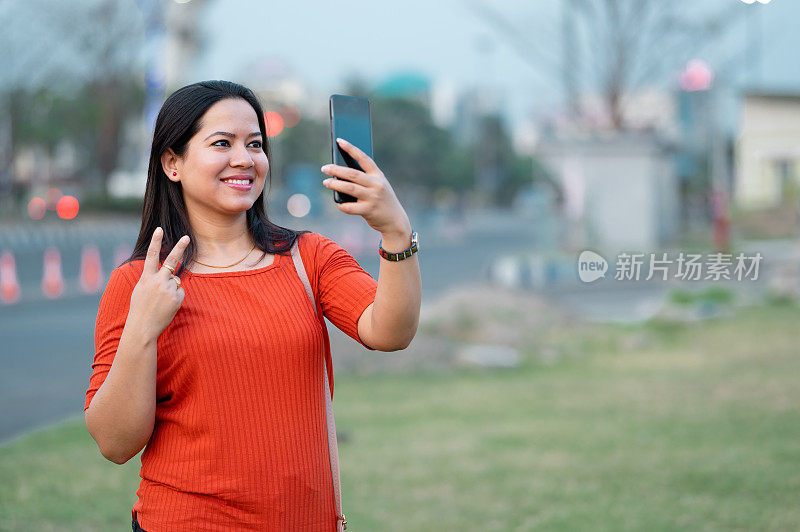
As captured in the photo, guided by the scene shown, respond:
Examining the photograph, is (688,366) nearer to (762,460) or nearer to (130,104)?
(762,460)

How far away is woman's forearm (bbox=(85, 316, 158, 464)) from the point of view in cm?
182

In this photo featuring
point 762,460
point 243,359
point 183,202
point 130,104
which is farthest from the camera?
point 130,104

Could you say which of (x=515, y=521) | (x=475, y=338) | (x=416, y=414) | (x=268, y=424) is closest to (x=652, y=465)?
(x=515, y=521)

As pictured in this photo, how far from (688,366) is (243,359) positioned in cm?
715

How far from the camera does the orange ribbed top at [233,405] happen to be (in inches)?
74.8

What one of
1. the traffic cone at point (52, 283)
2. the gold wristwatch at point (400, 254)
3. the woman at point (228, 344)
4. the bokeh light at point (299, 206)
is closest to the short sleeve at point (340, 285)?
the woman at point (228, 344)

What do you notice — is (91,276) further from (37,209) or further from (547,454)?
(37,209)

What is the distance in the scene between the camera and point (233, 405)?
1911 millimetres

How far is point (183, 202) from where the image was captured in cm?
213

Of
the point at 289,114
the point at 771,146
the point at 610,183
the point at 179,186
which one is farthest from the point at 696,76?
the point at 289,114

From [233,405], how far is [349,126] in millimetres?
621

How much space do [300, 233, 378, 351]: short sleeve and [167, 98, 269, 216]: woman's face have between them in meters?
0.19

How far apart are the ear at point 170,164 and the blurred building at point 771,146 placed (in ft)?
22.5

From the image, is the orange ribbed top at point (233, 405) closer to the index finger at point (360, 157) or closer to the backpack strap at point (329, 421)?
the backpack strap at point (329, 421)
